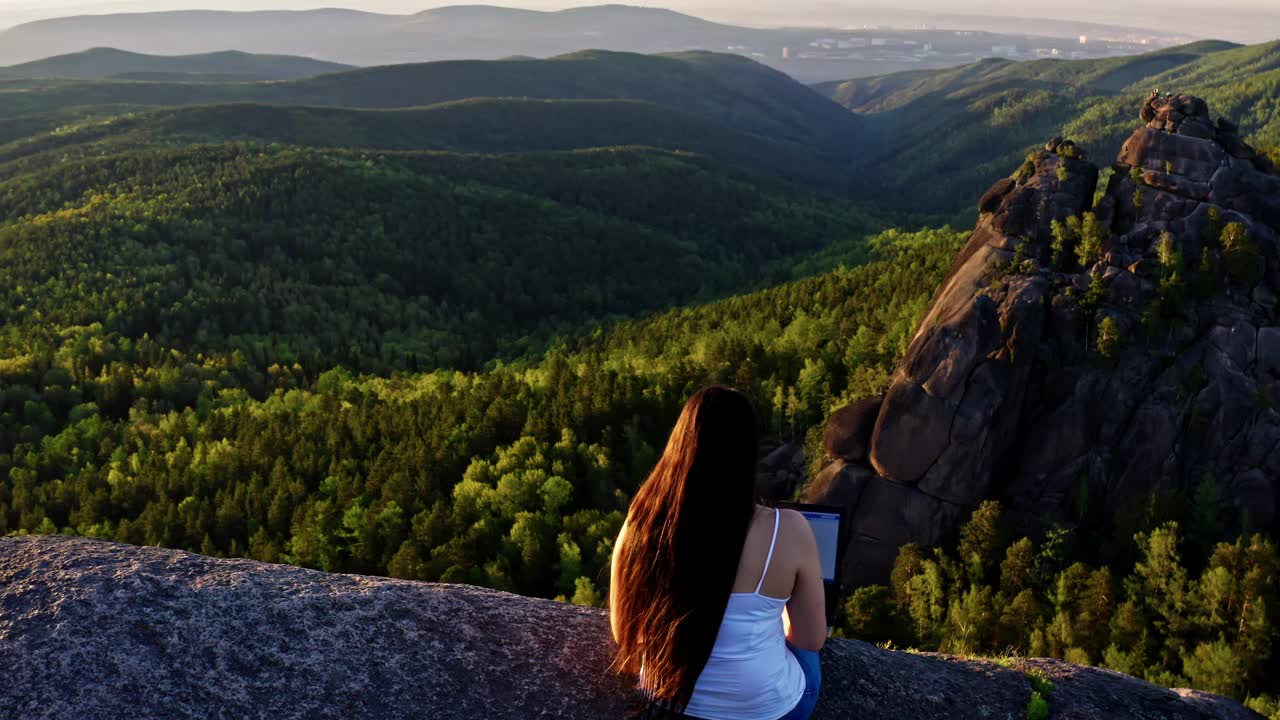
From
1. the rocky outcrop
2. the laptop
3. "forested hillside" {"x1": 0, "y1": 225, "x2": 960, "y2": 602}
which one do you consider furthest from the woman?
"forested hillside" {"x1": 0, "y1": 225, "x2": 960, "y2": 602}

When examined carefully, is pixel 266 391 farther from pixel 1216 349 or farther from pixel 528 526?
pixel 1216 349

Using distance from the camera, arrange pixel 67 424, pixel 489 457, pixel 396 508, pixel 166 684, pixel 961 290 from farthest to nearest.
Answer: pixel 67 424 < pixel 489 457 < pixel 396 508 < pixel 961 290 < pixel 166 684

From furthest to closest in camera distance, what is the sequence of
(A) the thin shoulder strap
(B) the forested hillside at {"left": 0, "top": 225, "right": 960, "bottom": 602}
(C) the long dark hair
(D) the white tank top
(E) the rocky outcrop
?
(B) the forested hillside at {"left": 0, "top": 225, "right": 960, "bottom": 602} → (E) the rocky outcrop → (D) the white tank top → (A) the thin shoulder strap → (C) the long dark hair

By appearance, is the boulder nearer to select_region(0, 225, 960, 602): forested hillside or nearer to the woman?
select_region(0, 225, 960, 602): forested hillside

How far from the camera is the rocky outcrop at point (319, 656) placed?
44.9ft

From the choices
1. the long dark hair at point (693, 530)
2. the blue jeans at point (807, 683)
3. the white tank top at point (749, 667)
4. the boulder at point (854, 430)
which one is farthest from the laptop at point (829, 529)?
the boulder at point (854, 430)

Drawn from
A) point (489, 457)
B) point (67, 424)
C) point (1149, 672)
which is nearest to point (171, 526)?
point (489, 457)

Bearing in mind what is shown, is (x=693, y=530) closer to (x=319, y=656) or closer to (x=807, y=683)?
(x=807, y=683)

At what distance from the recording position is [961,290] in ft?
229

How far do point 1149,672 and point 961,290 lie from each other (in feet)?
107

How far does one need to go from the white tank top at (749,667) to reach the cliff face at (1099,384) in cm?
5625

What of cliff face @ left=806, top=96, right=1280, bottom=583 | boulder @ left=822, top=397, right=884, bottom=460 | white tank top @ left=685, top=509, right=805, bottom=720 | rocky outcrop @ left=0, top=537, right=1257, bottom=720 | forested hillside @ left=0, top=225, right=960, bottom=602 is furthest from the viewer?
forested hillside @ left=0, top=225, right=960, bottom=602

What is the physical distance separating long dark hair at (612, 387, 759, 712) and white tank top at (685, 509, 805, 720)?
1.09 ft

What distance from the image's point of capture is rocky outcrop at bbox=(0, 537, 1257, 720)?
44.9ft
